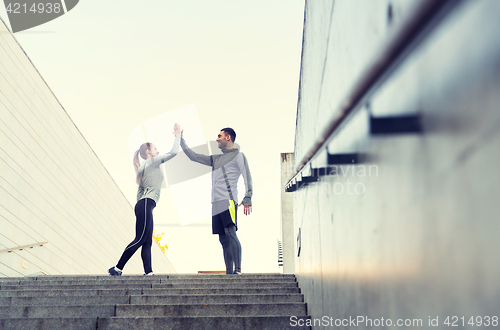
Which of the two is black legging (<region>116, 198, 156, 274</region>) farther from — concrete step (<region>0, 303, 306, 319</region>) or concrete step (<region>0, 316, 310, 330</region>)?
concrete step (<region>0, 316, 310, 330</region>)

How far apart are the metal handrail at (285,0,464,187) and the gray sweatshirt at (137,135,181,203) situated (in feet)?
12.3

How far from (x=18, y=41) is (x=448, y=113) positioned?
6.53m

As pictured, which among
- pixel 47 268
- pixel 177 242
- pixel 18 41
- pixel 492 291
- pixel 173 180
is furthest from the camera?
pixel 177 242

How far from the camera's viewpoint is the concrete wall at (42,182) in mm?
5539

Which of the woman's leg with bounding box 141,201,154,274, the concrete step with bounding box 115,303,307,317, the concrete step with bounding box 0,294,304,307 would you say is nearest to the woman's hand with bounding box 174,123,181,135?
the woman's leg with bounding box 141,201,154,274

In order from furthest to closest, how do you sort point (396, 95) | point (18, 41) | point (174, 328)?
point (18, 41), point (174, 328), point (396, 95)

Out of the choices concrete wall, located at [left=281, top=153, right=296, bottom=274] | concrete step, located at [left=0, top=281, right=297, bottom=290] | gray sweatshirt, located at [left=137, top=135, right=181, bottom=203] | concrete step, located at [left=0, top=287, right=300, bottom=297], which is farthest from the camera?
concrete wall, located at [left=281, top=153, right=296, bottom=274]

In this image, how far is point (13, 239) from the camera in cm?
557

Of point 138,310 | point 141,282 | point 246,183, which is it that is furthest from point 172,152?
point 138,310

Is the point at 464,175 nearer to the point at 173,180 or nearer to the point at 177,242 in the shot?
the point at 173,180

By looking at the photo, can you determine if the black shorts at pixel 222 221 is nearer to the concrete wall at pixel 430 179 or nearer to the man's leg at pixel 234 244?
the man's leg at pixel 234 244

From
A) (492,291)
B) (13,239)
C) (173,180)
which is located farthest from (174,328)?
(13,239)

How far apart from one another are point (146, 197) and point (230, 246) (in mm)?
1038

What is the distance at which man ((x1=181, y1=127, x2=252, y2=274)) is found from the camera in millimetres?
4395
